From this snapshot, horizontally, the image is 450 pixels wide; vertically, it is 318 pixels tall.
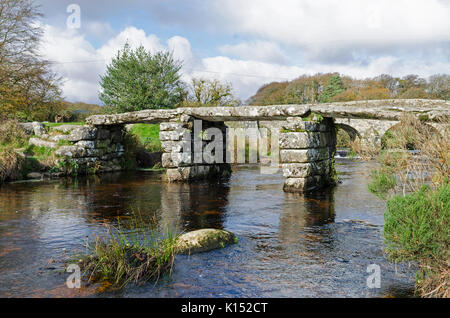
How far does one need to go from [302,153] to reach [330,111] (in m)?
1.30

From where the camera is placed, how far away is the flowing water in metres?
3.92

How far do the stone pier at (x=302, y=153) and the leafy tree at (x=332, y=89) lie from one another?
1205 inches

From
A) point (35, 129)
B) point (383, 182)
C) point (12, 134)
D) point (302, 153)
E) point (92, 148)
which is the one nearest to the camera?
point (383, 182)

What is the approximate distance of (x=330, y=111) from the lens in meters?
9.37

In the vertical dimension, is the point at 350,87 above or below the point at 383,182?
above

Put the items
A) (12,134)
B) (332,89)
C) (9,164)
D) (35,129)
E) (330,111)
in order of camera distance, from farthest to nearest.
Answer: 1. (332,89)
2. (35,129)
3. (12,134)
4. (9,164)
5. (330,111)

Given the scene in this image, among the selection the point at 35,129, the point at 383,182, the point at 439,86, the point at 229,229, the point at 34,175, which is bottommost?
the point at 229,229

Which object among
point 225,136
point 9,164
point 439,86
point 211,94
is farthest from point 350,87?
point 9,164

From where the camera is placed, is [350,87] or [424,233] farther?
[350,87]

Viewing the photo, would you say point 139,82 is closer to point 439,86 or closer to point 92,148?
point 92,148

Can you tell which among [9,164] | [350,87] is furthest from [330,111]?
[350,87]

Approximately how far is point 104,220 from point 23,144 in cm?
978
